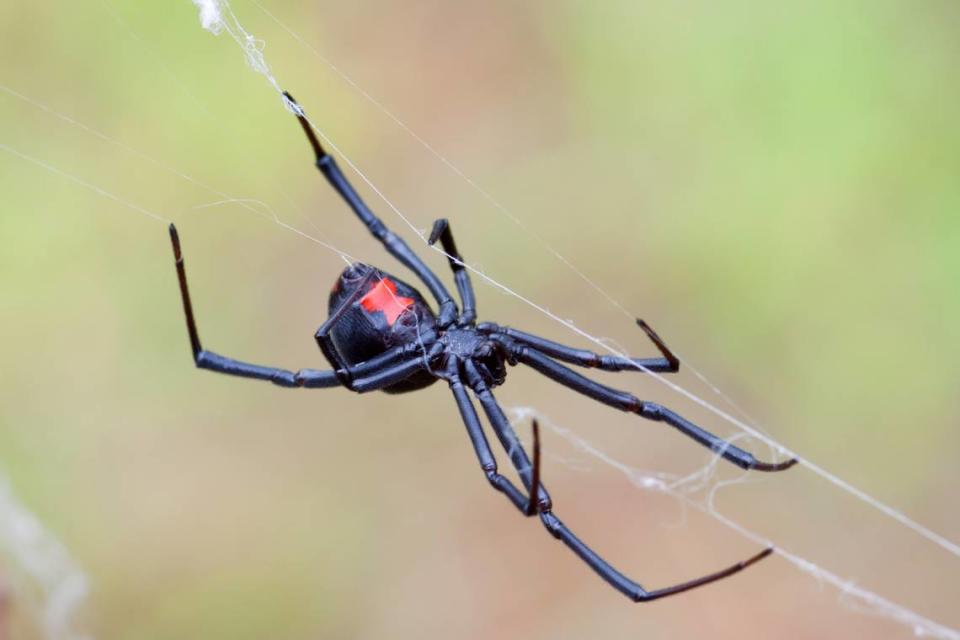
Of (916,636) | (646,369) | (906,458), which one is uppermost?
(646,369)

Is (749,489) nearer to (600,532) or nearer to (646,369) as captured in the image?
(600,532)

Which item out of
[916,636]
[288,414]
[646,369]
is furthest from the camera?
[288,414]

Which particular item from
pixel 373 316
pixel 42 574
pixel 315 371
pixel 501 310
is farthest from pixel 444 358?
pixel 42 574

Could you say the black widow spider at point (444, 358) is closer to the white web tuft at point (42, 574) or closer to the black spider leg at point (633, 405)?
the black spider leg at point (633, 405)

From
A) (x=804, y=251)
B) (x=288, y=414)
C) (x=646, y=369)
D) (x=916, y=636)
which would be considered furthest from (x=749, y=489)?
(x=288, y=414)

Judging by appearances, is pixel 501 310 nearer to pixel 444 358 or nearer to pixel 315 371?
pixel 444 358

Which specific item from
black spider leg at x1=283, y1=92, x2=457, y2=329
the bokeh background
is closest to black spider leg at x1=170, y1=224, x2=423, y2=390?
black spider leg at x1=283, y1=92, x2=457, y2=329
